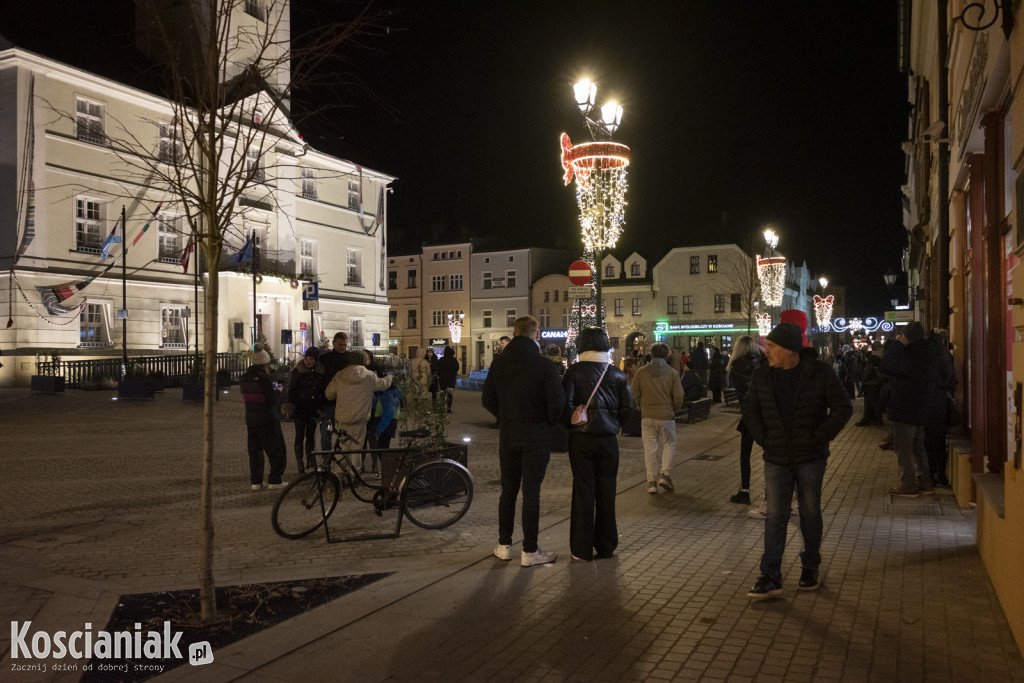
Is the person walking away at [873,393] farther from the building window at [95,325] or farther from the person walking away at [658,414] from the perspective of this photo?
the building window at [95,325]

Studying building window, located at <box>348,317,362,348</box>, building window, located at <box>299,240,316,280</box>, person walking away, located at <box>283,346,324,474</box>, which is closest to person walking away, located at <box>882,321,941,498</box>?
person walking away, located at <box>283,346,324,474</box>

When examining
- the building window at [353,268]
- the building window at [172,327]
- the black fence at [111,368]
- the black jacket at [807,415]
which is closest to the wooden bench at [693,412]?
the black jacket at [807,415]

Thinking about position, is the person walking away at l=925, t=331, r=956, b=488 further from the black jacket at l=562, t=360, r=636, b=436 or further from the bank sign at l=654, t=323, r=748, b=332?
the bank sign at l=654, t=323, r=748, b=332

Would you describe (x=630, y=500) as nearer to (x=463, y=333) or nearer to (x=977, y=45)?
(x=977, y=45)

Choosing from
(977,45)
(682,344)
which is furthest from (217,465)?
(682,344)

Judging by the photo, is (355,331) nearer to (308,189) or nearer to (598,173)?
(308,189)

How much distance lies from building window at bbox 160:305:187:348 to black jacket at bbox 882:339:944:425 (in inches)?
1245

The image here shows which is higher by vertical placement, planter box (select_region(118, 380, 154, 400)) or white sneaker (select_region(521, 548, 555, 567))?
planter box (select_region(118, 380, 154, 400))

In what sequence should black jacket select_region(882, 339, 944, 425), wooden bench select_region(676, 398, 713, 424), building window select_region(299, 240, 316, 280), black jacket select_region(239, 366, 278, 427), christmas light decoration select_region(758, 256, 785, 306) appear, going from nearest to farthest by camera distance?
black jacket select_region(882, 339, 944, 425) < black jacket select_region(239, 366, 278, 427) < wooden bench select_region(676, 398, 713, 424) < christmas light decoration select_region(758, 256, 785, 306) < building window select_region(299, 240, 316, 280)

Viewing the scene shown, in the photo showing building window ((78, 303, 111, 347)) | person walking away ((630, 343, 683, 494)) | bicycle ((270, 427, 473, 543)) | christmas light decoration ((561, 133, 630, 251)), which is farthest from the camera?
building window ((78, 303, 111, 347))

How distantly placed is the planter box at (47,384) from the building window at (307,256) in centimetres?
1899

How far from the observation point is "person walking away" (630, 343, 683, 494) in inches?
398

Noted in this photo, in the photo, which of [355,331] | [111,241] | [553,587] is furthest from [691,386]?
[355,331]

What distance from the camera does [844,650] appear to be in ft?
15.2
